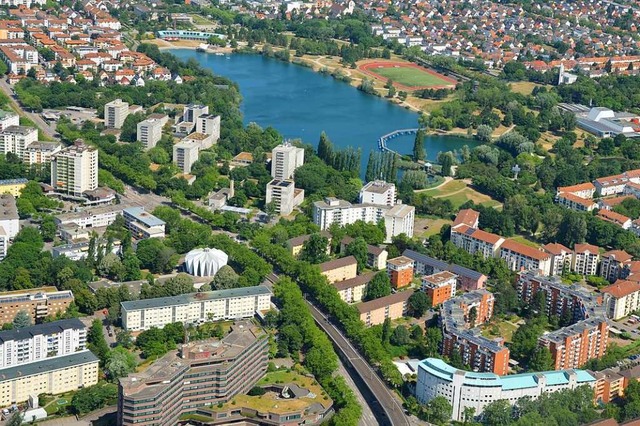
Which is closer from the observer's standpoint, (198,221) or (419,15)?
(198,221)

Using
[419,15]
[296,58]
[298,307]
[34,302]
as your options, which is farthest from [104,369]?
[419,15]

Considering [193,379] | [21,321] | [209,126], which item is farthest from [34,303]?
[209,126]

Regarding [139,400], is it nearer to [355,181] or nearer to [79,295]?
[79,295]

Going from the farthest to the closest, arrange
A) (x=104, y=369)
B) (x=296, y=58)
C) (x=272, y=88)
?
(x=296, y=58) → (x=272, y=88) → (x=104, y=369)

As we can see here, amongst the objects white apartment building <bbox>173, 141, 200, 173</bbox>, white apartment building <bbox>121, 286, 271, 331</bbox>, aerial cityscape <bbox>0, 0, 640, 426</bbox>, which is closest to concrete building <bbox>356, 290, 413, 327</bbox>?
aerial cityscape <bbox>0, 0, 640, 426</bbox>

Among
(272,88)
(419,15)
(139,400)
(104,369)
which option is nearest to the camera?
(139,400)

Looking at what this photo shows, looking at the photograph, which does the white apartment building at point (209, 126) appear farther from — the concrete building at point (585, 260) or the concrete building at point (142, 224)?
the concrete building at point (585, 260)

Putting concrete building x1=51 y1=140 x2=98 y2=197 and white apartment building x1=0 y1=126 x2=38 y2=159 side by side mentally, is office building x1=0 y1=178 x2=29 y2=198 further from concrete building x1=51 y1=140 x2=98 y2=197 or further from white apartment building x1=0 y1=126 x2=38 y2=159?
white apartment building x1=0 y1=126 x2=38 y2=159
